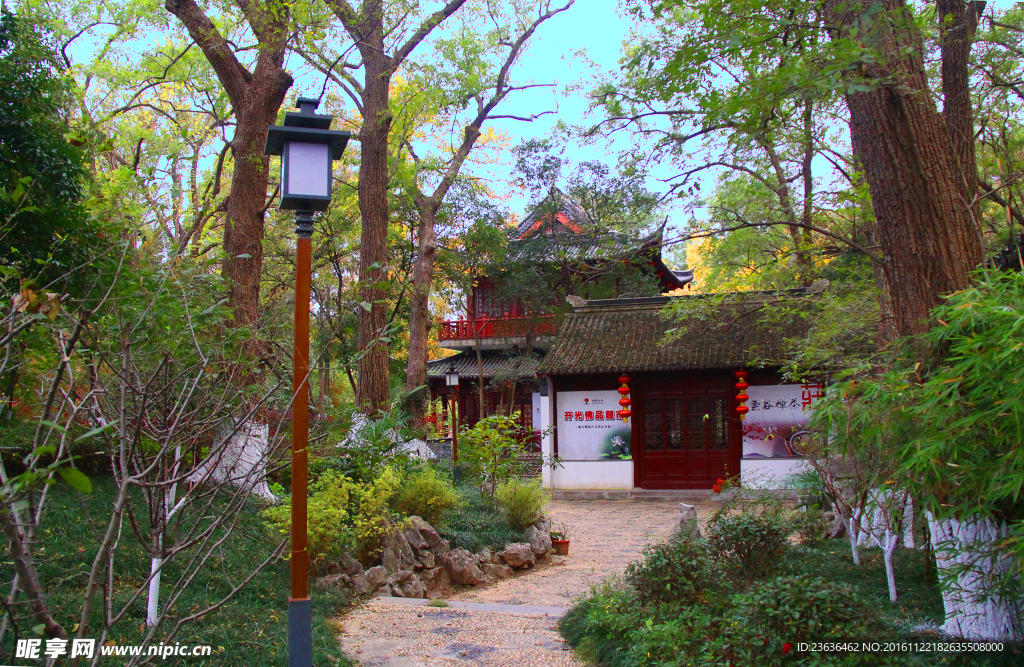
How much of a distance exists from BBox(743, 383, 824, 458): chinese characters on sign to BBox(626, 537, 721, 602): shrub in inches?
321

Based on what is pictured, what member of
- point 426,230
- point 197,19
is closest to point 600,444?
point 426,230

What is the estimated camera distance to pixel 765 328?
12.4m

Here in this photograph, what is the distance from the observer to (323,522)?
5258 millimetres

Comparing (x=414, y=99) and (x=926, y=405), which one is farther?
(x=414, y=99)

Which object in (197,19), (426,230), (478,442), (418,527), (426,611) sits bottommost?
(426,611)

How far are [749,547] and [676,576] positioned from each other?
2.26 ft

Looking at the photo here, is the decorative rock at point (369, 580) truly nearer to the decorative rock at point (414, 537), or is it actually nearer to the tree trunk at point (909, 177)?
the decorative rock at point (414, 537)

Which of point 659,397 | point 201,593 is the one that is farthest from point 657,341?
point 201,593

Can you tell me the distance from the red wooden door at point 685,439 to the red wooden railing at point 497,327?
12.9ft

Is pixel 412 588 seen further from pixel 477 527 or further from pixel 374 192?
pixel 374 192

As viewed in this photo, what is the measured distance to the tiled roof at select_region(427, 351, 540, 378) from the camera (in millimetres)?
16188

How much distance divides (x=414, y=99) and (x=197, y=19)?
444cm

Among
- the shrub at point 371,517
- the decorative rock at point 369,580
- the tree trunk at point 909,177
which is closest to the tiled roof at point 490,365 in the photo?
the shrub at point 371,517

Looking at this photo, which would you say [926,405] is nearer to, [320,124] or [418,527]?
[320,124]
